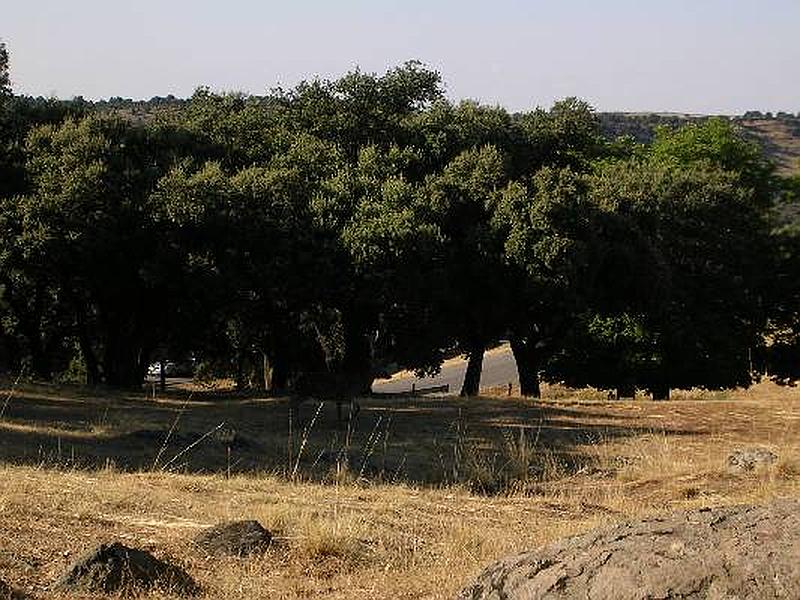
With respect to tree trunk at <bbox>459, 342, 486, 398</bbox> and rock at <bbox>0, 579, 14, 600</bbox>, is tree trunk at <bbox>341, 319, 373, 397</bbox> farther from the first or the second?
rock at <bbox>0, 579, 14, 600</bbox>

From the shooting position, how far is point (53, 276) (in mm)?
22656

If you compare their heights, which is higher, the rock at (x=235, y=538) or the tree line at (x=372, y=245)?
the tree line at (x=372, y=245)

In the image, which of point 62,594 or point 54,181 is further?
point 54,181

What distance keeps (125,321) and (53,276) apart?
3248 millimetres

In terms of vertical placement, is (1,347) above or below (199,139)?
below

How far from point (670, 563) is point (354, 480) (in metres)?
6.60

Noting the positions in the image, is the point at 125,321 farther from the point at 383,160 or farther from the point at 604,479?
the point at 604,479

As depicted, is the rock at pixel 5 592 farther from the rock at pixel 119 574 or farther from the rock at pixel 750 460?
the rock at pixel 750 460

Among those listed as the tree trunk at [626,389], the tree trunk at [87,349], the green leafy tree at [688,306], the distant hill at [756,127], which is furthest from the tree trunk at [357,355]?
the distant hill at [756,127]

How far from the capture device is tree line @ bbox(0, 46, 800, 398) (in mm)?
21906

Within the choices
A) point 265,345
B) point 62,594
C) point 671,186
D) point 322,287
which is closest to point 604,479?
point 62,594

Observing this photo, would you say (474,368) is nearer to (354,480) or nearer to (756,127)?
(354,480)

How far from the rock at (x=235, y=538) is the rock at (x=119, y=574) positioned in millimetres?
653

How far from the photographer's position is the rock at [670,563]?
383 centimetres
